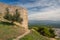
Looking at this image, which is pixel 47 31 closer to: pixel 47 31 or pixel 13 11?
pixel 47 31

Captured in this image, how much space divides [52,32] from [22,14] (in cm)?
Answer: 544

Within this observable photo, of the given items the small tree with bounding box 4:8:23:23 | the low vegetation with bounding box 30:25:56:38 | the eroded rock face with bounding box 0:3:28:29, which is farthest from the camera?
the low vegetation with bounding box 30:25:56:38

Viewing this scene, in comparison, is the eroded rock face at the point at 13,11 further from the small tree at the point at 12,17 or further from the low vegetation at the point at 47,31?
the low vegetation at the point at 47,31

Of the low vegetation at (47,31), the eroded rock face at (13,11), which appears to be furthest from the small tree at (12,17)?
the low vegetation at (47,31)

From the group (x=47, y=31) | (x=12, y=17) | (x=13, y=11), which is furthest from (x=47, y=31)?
(x=12, y=17)

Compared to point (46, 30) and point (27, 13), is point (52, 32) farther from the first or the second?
point (27, 13)

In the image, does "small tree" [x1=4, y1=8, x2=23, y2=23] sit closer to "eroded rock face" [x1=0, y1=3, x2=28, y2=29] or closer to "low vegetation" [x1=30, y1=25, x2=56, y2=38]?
"eroded rock face" [x1=0, y1=3, x2=28, y2=29]

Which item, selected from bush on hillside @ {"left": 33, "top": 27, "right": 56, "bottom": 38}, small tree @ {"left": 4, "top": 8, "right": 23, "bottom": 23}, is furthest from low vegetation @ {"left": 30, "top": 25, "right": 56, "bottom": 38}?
small tree @ {"left": 4, "top": 8, "right": 23, "bottom": 23}

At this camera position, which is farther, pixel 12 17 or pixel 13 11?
pixel 13 11

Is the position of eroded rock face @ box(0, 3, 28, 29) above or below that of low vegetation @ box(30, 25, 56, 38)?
above

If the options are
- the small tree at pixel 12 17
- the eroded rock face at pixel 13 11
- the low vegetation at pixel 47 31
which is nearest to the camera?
the small tree at pixel 12 17

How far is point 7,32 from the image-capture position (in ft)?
61.5

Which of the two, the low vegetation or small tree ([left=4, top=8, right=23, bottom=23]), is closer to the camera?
small tree ([left=4, top=8, right=23, bottom=23])

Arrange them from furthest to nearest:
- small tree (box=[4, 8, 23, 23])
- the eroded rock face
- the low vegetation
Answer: the low vegetation < the eroded rock face < small tree (box=[4, 8, 23, 23])
